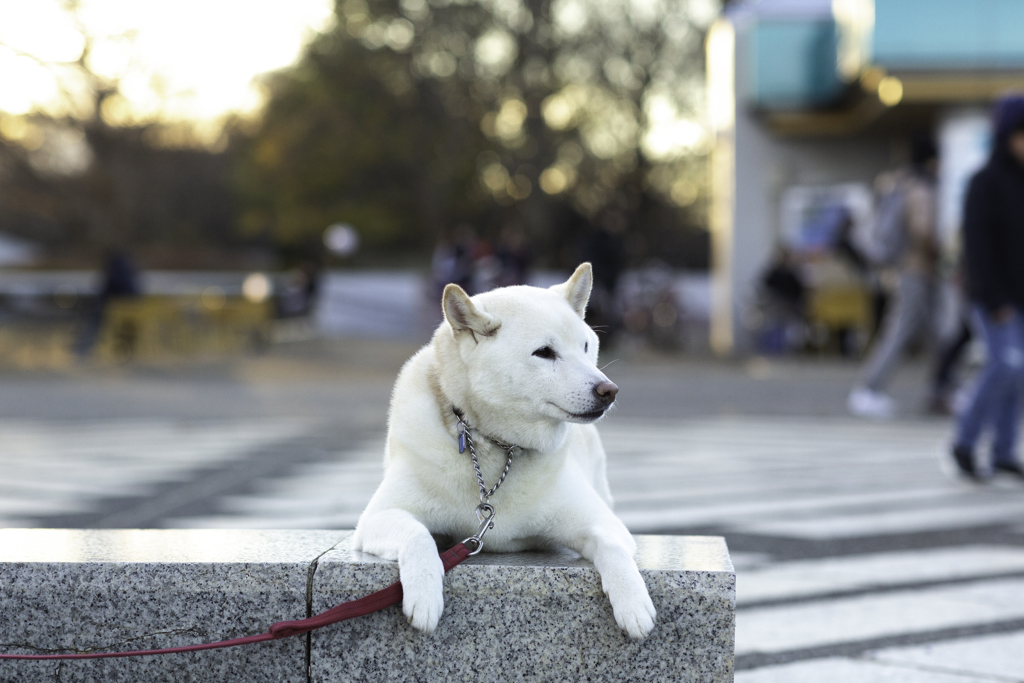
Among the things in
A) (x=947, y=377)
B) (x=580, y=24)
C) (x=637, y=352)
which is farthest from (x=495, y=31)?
(x=947, y=377)

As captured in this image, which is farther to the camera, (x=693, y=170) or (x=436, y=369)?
(x=693, y=170)

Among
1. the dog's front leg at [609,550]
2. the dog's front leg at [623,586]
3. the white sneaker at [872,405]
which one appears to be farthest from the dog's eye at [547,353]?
the white sneaker at [872,405]

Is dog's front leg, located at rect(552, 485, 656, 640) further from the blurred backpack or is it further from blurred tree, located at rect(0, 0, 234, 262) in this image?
blurred tree, located at rect(0, 0, 234, 262)

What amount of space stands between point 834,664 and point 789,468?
447 cm

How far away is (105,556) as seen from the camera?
9.47ft

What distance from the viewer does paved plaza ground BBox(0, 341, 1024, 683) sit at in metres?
3.95

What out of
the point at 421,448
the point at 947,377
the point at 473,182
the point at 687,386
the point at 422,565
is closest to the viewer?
the point at 422,565

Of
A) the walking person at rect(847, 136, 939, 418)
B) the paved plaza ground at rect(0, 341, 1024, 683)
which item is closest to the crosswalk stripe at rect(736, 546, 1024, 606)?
the paved plaza ground at rect(0, 341, 1024, 683)

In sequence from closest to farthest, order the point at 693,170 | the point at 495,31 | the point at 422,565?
1. the point at 422,565
2. the point at 495,31
3. the point at 693,170

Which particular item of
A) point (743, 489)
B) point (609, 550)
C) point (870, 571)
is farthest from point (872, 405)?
point (609, 550)

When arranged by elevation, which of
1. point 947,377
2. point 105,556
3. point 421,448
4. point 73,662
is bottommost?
point 947,377

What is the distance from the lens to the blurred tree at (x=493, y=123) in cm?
3303

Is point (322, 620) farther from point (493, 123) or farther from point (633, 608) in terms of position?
point (493, 123)

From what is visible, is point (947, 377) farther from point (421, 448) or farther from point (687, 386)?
point (421, 448)
